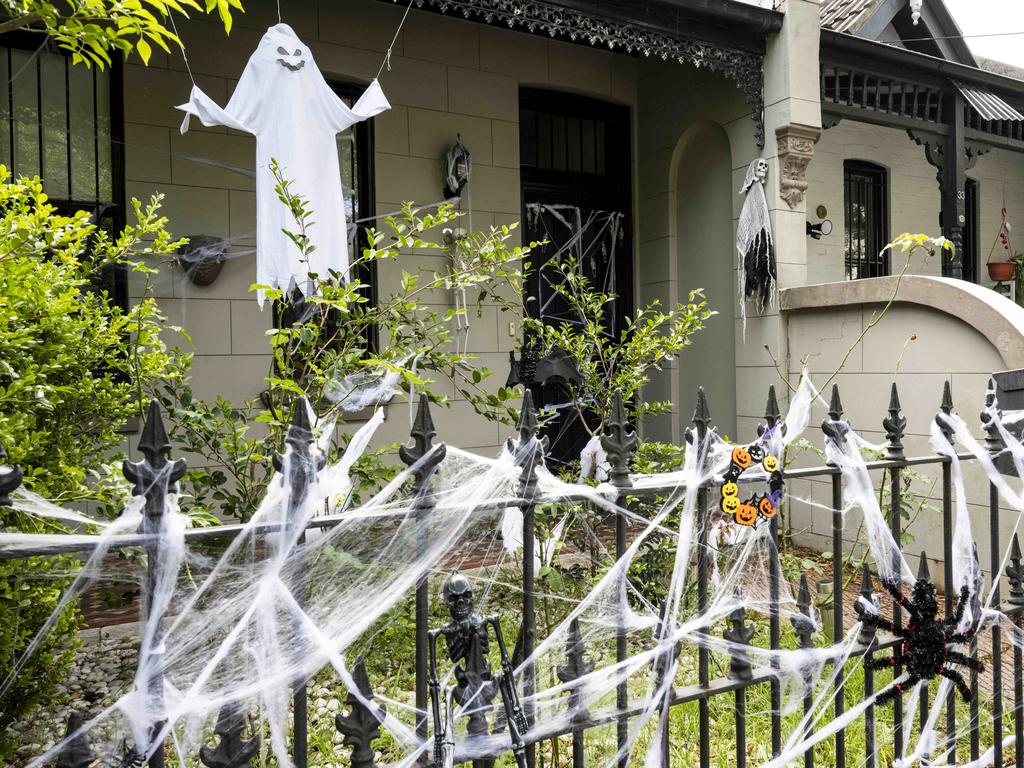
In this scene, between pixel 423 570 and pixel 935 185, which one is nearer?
pixel 423 570

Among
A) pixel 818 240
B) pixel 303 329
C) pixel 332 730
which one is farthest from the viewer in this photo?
pixel 818 240

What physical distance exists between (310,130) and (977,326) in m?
4.70

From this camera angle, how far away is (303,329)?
2.68 meters

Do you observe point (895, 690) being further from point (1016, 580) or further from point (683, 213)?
point (683, 213)

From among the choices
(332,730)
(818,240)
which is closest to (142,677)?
(332,730)

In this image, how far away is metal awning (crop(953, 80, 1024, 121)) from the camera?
8.02m

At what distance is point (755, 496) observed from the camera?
2252 millimetres

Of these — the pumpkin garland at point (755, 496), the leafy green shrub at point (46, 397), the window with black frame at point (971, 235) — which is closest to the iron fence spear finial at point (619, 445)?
the pumpkin garland at point (755, 496)

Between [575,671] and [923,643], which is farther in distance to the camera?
[923,643]

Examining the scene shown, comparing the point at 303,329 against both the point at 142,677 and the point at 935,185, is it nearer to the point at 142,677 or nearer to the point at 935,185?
the point at 142,677

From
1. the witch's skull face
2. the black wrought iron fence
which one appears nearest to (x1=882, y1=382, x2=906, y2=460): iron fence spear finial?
the black wrought iron fence

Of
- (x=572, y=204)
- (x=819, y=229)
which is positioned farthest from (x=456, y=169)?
(x=819, y=229)

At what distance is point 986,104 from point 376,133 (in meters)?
6.44

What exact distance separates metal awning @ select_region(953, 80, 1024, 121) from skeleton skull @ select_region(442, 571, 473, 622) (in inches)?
341
